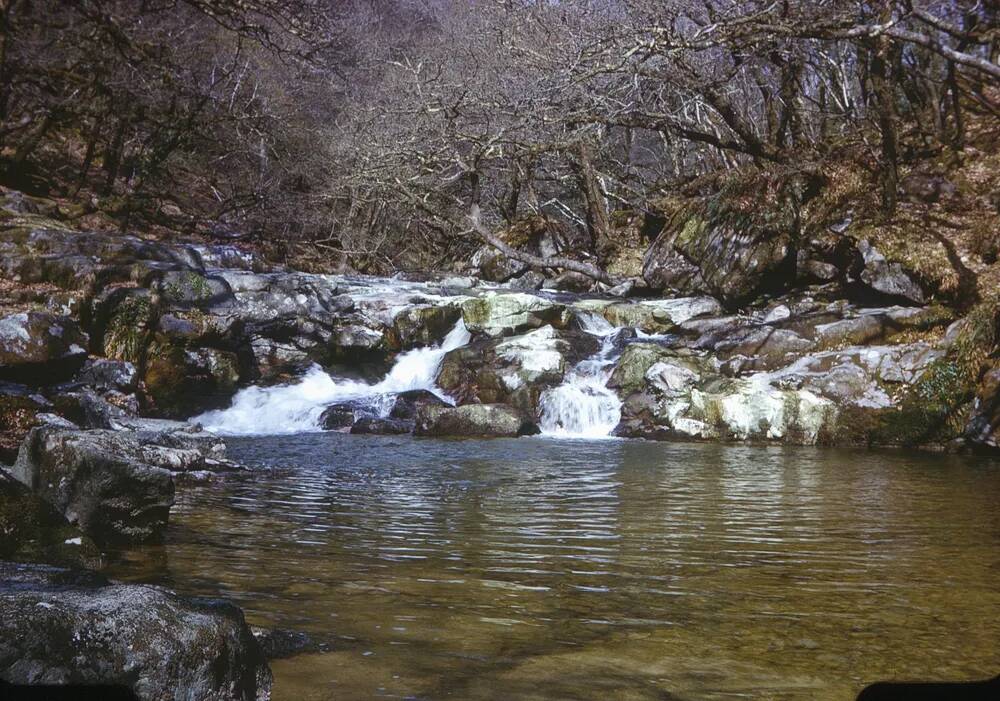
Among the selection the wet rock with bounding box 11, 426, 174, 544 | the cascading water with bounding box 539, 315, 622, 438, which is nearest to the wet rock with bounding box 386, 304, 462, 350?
the cascading water with bounding box 539, 315, 622, 438

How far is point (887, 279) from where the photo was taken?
16234mm

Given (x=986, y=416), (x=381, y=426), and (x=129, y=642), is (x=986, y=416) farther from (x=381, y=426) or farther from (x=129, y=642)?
(x=129, y=642)

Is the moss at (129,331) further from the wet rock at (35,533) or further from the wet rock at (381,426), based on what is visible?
the wet rock at (35,533)

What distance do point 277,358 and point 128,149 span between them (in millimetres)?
15343

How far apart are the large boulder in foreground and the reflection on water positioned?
32 cm

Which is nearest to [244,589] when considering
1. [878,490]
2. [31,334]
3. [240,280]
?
[878,490]

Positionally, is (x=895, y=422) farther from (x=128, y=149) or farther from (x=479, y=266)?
(x=128, y=149)

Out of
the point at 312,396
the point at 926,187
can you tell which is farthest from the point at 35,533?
the point at 926,187

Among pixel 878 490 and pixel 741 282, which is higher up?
pixel 741 282

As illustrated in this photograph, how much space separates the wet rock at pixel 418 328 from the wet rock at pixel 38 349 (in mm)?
6912

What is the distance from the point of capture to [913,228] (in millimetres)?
17047

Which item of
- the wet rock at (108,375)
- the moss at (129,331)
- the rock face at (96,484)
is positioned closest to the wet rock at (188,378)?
the moss at (129,331)

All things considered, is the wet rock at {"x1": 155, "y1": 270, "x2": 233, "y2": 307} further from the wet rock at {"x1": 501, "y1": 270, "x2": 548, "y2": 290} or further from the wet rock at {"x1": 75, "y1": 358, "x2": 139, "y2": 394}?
the wet rock at {"x1": 501, "y1": 270, "x2": 548, "y2": 290}

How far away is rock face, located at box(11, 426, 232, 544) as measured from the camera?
523 centimetres
